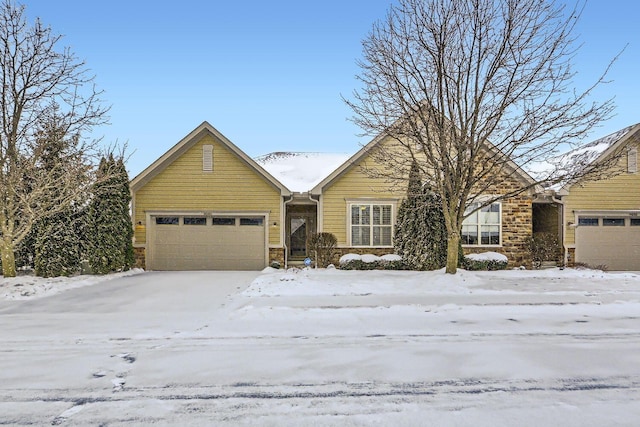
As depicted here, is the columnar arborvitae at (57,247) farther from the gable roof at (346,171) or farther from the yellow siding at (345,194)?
the yellow siding at (345,194)

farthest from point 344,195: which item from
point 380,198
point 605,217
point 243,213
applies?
point 605,217

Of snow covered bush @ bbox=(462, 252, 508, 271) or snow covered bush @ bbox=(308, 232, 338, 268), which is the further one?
snow covered bush @ bbox=(308, 232, 338, 268)

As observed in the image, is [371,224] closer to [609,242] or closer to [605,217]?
[605,217]

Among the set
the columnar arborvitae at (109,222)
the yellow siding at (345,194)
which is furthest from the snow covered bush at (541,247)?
the columnar arborvitae at (109,222)

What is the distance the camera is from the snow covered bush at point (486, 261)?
14.3 meters

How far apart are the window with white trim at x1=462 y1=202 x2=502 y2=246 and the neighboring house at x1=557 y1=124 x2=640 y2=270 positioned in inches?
109

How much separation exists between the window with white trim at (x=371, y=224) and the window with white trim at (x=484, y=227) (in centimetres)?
310

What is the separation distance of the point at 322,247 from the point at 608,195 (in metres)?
12.0

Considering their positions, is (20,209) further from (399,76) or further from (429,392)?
(429,392)

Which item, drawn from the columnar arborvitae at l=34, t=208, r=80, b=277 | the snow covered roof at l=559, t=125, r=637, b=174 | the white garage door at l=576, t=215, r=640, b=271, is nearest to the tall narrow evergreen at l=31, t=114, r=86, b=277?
the columnar arborvitae at l=34, t=208, r=80, b=277

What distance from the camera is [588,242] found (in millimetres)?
15828

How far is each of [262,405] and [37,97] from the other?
43.1 ft

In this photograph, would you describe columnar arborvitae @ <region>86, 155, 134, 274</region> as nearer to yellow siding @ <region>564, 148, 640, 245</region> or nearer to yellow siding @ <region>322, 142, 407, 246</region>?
yellow siding @ <region>322, 142, 407, 246</region>

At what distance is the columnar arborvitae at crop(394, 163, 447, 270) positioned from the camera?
13.9 metres
